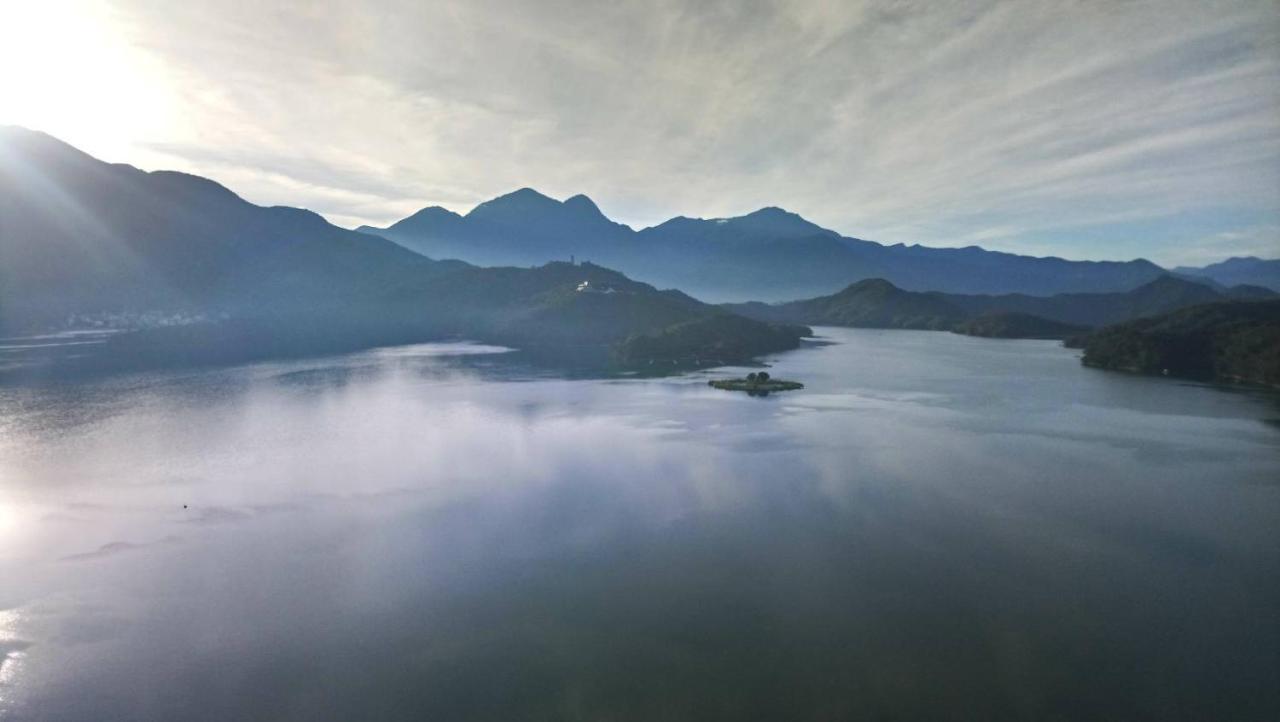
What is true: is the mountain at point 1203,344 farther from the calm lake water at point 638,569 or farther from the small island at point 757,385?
the small island at point 757,385

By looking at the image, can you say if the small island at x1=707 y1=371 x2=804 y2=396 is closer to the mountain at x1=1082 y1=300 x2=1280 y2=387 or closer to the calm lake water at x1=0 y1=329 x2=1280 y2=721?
the calm lake water at x1=0 y1=329 x2=1280 y2=721

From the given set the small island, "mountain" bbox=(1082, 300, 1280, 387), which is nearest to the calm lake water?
the small island

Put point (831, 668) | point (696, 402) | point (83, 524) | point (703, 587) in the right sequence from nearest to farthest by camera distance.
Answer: point (831, 668), point (703, 587), point (83, 524), point (696, 402)

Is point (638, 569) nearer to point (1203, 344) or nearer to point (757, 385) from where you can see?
point (757, 385)

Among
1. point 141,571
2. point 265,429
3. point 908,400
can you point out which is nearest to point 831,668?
point 141,571

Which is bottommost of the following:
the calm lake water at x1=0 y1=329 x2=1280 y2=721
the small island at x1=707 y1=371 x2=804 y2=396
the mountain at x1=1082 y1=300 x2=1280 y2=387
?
the calm lake water at x1=0 y1=329 x2=1280 y2=721

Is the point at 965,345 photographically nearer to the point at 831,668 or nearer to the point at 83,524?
the point at 831,668
